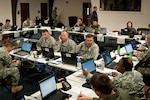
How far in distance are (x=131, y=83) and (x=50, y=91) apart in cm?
111

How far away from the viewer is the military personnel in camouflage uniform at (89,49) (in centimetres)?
523

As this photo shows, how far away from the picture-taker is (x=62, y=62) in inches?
191

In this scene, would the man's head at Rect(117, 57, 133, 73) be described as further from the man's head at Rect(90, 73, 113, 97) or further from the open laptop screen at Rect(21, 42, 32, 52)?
the open laptop screen at Rect(21, 42, 32, 52)

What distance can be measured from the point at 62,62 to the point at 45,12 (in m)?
11.5

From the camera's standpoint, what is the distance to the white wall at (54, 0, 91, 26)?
1482 centimetres

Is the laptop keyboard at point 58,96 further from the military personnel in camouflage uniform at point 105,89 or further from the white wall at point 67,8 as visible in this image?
the white wall at point 67,8

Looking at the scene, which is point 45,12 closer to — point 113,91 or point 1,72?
point 1,72

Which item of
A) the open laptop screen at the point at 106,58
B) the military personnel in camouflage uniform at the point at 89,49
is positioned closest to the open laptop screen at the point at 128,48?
the military personnel in camouflage uniform at the point at 89,49

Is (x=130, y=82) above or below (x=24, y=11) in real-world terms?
below

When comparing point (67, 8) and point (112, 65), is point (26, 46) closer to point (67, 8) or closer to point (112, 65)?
point (112, 65)

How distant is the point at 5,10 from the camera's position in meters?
12.2

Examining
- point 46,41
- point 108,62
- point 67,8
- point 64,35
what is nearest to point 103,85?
point 108,62

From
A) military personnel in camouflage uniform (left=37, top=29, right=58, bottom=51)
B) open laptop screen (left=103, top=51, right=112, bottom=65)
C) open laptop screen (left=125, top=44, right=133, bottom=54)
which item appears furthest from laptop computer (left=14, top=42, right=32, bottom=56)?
open laptop screen (left=125, top=44, right=133, bottom=54)

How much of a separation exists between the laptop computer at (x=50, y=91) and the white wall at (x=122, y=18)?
27.1 feet
